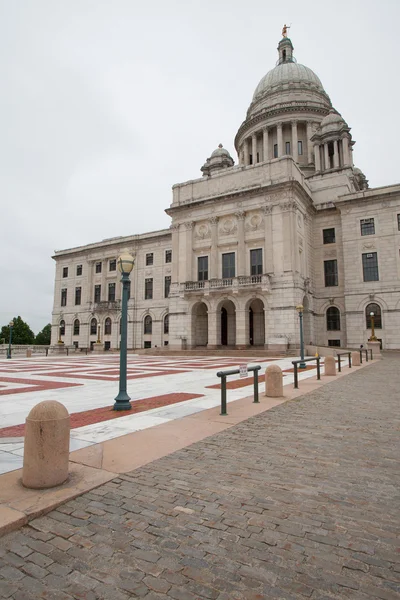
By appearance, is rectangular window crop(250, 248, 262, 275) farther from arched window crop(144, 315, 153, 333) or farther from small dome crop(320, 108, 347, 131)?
small dome crop(320, 108, 347, 131)

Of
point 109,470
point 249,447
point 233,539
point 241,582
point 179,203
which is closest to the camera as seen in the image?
point 241,582

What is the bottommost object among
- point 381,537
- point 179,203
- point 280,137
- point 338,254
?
point 381,537

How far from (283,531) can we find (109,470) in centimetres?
233

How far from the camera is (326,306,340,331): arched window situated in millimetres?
40812

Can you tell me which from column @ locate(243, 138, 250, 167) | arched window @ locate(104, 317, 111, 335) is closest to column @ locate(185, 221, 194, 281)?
arched window @ locate(104, 317, 111, 335)

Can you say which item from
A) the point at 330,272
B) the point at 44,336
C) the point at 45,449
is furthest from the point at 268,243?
the point at 44,336

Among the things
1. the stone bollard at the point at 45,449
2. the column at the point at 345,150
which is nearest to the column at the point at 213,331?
the column at the point at 345,150

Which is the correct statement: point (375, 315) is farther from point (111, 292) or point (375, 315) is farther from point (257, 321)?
point (111, 292)

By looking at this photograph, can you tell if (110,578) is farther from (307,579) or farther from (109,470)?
(109,470)

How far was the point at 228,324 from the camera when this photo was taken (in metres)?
43.7

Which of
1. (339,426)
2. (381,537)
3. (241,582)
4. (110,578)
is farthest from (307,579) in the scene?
(339,426)

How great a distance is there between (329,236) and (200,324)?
18.7 m

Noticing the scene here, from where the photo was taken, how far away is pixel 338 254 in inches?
1646

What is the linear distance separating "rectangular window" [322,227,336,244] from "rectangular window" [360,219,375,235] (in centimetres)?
379
